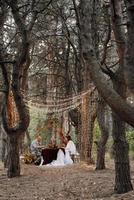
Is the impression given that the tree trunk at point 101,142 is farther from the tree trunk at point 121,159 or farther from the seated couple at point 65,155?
the tree trunk at point 121,159

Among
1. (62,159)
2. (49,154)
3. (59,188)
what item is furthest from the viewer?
(49,154)

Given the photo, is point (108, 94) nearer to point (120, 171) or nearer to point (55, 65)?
point (120, 171)

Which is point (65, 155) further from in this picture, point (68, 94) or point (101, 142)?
point (101, 142)

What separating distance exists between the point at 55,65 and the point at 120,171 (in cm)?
1302

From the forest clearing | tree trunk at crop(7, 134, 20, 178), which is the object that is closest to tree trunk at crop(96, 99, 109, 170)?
the forest clearing

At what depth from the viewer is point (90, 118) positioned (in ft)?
57.8

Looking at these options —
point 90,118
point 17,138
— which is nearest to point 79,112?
point 90,118

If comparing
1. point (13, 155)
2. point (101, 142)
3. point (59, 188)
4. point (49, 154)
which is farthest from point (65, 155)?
point (59, 188)

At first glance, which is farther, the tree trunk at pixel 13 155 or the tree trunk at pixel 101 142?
the tree trunk at pixel 101 142

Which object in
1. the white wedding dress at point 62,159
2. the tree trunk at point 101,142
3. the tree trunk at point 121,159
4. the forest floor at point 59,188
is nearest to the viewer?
the tree trunk at point 121,159

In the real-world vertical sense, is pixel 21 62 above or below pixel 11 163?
above

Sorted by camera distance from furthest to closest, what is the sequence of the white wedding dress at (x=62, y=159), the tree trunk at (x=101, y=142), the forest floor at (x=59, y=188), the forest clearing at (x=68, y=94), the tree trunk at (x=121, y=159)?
the white wedding dress at (x=62, y=159) → the tree trunk at (x=101, y=142) → the forest floor at (x=59, y=188) → the tree trunk at (x=121, y=159) → the forest clearing at (x=68, y=94)

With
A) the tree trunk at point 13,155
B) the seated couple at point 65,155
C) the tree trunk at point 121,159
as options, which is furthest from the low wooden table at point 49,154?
the tree trunk at point 121,159

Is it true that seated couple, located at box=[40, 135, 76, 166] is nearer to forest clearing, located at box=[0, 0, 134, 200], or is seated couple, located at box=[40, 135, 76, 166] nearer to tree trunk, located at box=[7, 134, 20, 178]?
forest clearing, located at box=[0, 0, 134, 200]
